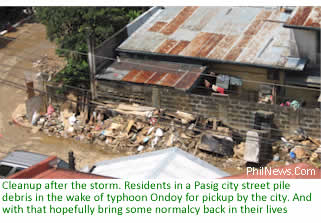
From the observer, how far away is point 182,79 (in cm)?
1702

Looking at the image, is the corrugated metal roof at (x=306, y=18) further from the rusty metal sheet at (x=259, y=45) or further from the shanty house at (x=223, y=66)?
the rusty metal sheet at (x=259, y=45)

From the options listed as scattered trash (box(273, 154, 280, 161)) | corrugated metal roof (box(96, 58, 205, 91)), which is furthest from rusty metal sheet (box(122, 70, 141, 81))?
scattered trash (box(273, 154, 280, 161))

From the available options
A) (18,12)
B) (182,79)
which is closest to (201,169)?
(182,79)

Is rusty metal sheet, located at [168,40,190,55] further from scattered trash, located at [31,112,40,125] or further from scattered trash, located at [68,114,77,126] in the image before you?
scattered trash, located at [31,112,40,125]

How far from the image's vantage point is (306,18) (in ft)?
53.5

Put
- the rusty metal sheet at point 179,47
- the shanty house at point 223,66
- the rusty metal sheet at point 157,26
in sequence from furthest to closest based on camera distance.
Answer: the rusty metal sheet at point 157,26 → the rusty metal sheet at point 179,47 → the shanty house at point 223,66

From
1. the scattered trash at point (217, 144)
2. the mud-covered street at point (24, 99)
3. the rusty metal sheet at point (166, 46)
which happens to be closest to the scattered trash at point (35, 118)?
the mud-covered street at point (24, 99)

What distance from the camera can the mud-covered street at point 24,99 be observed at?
1671 cm

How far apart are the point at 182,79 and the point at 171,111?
1.15 m

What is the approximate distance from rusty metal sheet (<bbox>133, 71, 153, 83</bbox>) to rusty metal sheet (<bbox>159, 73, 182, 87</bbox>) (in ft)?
1.99

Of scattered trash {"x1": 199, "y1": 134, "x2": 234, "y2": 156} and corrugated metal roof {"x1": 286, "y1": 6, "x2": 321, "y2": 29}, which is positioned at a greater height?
corrugated metal roof {"x1": 286, "y1": 6, "x2": 321, "y2": 29}

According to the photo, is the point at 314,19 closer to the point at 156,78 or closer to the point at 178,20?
the point at 156,78

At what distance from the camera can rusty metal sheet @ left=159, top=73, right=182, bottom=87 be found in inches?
660

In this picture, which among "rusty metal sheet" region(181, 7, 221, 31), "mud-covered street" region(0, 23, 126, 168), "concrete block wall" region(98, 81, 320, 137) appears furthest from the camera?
"rusty metal sheet" region(181, 7, 221, 31)
